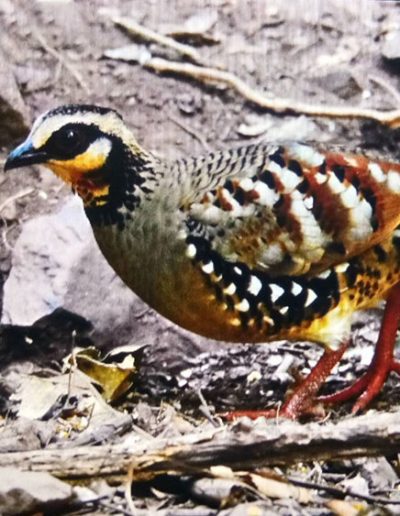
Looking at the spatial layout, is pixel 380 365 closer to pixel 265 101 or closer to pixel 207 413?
pixel 207 413

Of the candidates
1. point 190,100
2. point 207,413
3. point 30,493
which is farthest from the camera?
point 190,100

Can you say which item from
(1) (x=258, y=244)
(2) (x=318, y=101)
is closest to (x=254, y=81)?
(2) (x=318, y=101)

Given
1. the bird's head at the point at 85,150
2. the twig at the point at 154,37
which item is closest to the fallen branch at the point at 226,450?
the bird's head at the point at 85,150

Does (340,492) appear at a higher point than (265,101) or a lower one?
lower

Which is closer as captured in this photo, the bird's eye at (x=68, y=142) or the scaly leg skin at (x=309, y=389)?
the bird's eye at (x=68, y=142)

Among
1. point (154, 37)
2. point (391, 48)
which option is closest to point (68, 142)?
point (154, 37)

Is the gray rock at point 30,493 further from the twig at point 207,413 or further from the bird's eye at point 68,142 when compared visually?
the bird's eye at point 68,142

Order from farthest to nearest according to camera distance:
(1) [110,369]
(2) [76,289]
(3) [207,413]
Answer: (2) [76,289], (1) [110,369], (3) [207,413]
